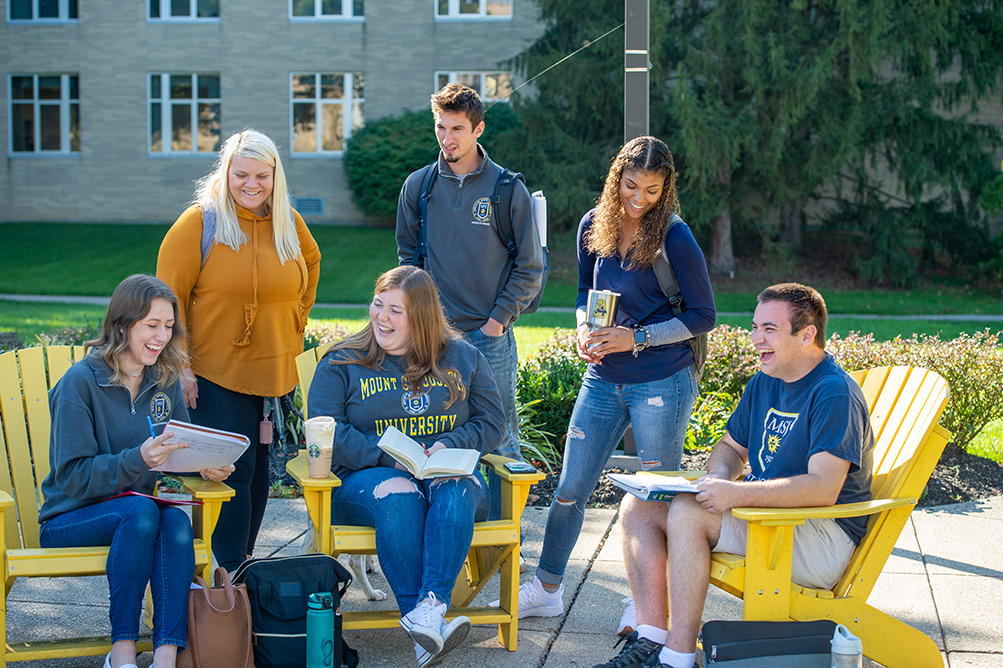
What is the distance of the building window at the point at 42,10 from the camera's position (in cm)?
2442

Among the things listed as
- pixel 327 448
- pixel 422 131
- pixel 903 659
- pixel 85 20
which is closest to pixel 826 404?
pixel 903 659

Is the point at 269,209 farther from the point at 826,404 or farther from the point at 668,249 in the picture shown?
the point at 826,404

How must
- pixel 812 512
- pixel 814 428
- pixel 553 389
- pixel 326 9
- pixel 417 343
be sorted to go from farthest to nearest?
1. pixel 326 9
2. pixel 553 389
3. pixel 417 343
4. pixel 814 428
5. pixel 812 512

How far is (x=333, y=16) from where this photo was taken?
24.1 m

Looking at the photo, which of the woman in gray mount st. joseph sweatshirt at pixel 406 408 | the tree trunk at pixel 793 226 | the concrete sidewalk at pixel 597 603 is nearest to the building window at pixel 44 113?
the tree trunk at pixel 793 226

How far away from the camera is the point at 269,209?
409 cm

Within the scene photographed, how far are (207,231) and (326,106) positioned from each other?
2129 cm

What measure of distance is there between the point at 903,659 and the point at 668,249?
176 centimetres

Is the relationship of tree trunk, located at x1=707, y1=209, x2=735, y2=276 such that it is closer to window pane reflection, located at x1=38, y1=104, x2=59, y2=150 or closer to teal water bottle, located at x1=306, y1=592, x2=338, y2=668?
teal water bottle, located at x1=306, y1=592, x2=338, y2=668

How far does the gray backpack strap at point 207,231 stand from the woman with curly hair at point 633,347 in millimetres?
1608

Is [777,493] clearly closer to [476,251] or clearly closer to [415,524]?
[415,524]

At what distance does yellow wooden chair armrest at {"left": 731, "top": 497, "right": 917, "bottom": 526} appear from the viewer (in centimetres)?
312

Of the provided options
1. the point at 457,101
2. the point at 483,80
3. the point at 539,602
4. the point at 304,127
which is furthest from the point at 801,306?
the point at 304,127

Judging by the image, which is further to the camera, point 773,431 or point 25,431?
point 25,431
